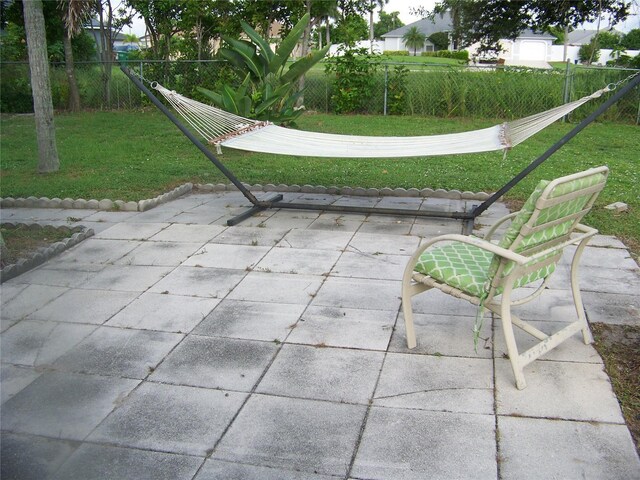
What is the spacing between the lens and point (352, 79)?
13.8 m

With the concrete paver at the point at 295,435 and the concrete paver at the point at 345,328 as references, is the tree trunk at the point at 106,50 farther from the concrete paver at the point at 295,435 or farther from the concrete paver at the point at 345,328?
the concrete paver at the point at 295,435

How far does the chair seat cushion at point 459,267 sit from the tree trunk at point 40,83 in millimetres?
6158

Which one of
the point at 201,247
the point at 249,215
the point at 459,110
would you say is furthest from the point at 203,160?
the point at 459,110

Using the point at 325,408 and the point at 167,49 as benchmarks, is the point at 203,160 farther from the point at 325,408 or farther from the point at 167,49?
the point at 167,49

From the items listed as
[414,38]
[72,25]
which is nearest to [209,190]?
[72,25]

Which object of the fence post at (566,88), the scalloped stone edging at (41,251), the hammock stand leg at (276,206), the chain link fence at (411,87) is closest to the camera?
the scalloped stone edging at (41,251)

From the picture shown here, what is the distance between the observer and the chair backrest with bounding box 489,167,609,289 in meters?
2.79

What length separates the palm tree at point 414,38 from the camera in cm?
6356

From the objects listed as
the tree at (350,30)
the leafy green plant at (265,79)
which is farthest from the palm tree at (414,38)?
the leafy green plant at (265,79)

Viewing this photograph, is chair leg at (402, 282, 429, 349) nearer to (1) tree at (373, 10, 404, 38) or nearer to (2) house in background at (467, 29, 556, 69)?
(2) house in background at (467, 29, 556, 69)

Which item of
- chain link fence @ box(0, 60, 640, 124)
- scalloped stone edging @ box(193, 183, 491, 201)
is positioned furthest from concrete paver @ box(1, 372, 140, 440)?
chain link fence @ box(0, 60, 640, 124)

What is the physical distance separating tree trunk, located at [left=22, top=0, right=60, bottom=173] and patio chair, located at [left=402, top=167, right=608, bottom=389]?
620 centimetres

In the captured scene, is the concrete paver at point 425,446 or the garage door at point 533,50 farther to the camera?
the garage door at point 533,50

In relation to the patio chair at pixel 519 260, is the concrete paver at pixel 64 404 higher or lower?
lower
